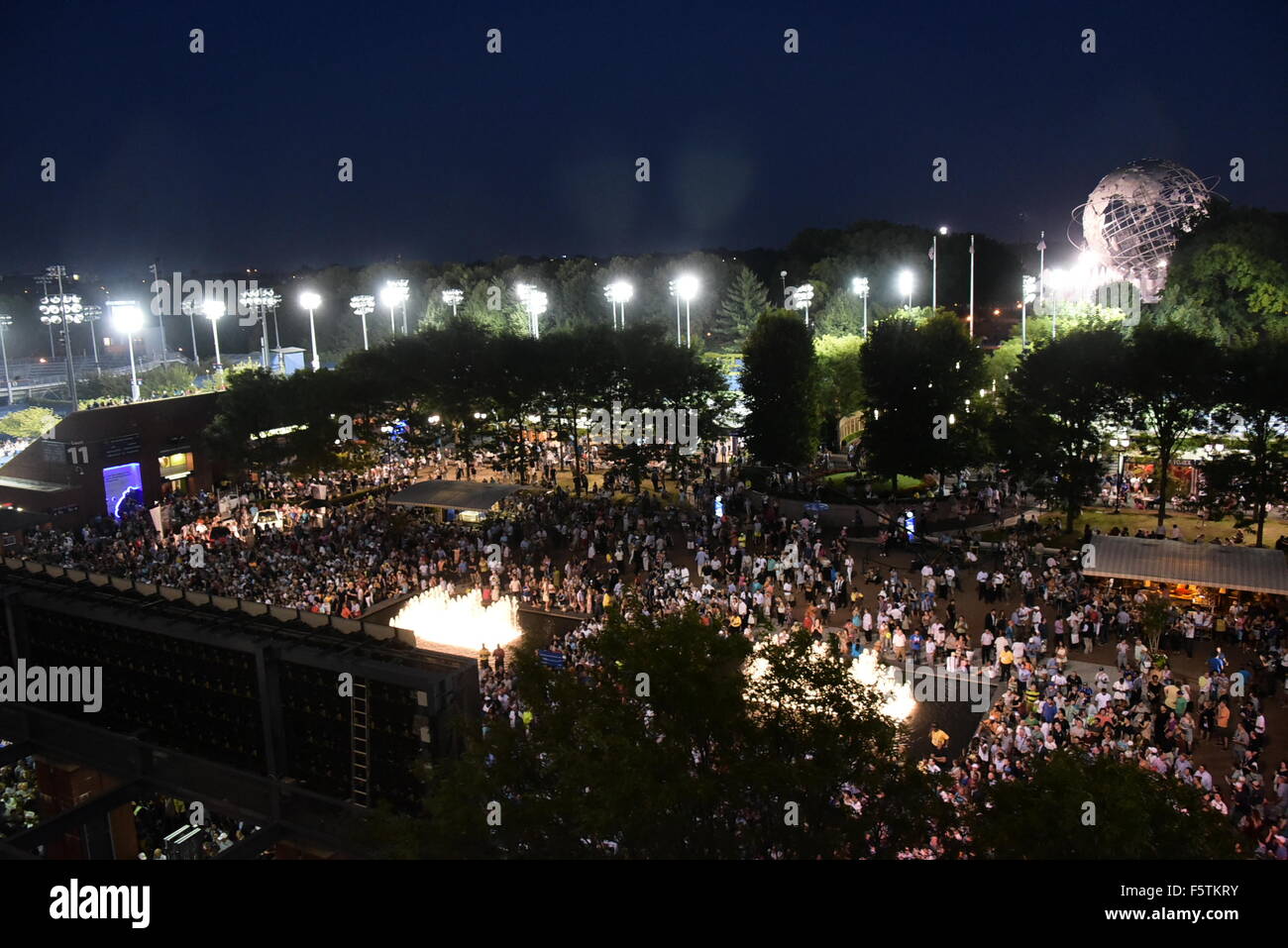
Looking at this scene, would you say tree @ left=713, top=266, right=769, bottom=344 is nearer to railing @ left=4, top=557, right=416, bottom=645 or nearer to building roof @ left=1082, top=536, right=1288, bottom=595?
building roof @ left=1082, top=536, right=1288, bottom=595

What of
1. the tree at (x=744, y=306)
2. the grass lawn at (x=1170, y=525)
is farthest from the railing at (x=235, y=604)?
the tree at (x=744, y=306)

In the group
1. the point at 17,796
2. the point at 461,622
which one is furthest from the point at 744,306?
the point at 17,796

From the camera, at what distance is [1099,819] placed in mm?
8484

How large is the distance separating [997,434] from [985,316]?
69.3 metres

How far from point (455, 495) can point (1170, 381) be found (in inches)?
970

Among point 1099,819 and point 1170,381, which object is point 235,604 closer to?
point 1099,819

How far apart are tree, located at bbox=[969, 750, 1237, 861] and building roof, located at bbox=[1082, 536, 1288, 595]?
15.0 meters

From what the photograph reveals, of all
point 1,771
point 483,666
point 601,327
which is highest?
point 601,327

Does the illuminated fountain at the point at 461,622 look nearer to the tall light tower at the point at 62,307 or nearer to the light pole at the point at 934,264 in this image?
the tall light tower at the point at 62,307

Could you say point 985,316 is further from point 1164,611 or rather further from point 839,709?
point 839,709

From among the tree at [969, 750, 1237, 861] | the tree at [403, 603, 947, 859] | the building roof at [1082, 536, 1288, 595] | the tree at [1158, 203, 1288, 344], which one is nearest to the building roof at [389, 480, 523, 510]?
the building roof at [1082, 536, 1288, 595]

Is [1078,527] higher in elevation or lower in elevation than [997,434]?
lower
